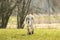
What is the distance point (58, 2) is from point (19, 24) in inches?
960

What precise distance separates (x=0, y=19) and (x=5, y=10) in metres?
2.00

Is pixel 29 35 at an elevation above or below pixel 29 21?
below

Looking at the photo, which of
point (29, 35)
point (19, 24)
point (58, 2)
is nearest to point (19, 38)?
point (29, 35)

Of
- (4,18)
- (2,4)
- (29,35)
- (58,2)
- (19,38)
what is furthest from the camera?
(58,2)

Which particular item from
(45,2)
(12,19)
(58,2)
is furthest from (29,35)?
(58,2)

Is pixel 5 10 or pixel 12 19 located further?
pixel 12 19

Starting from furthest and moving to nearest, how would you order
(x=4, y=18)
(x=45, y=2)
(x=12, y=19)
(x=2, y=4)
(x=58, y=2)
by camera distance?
(x=58, y=2), (x=45, y=2), (x=12, y=19), (x=4, y=18), (x=2, y=4)

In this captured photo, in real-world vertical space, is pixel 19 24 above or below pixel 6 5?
below

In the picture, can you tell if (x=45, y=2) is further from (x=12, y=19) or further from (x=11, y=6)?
(x=11, y=6)

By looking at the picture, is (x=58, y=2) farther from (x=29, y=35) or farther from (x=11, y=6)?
(x=29, y=35)

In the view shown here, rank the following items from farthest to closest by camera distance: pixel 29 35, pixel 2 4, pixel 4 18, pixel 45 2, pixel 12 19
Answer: pixel 45 2 → pixel 12 19 → pixel 4 18 → pixel 2 4 → pixel 29 35

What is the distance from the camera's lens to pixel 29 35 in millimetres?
14039

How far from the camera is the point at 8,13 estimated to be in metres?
23.3

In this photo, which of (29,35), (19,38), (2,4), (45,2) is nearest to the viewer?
(19,38)
